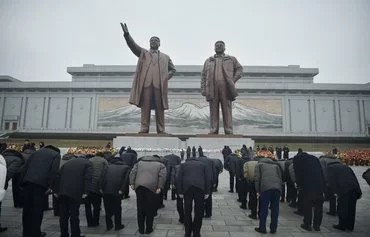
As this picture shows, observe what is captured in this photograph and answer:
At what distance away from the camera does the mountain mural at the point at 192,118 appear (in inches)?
1658

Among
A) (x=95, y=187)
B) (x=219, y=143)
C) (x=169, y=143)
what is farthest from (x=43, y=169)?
(x=219, y=143)

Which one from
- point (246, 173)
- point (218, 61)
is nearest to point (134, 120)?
point (218, 61)

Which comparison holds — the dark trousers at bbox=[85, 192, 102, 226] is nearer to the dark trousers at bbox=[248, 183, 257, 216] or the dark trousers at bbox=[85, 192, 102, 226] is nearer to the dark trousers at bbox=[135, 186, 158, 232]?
the dark trousers at bbox=[135, 186, 158, 232]

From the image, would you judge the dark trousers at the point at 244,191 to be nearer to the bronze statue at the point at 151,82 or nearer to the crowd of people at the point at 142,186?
the crowd of people at the point at 142,186

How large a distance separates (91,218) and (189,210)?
2.07 m

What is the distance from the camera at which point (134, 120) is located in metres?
42.4

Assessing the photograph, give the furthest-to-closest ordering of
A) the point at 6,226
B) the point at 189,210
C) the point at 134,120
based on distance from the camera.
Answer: the point at 134,120
the point at 6,226
the point at 189,210

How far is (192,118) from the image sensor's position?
4256 cm

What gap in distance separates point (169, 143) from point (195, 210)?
364 inches

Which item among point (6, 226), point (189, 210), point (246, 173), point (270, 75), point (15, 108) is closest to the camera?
point (189, 210)

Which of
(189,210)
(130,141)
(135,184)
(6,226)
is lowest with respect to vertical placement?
(6,226)

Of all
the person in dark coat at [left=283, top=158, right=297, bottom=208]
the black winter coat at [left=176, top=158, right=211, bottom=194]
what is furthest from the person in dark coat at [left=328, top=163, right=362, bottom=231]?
the black winter coat at [left=176, top=158, right=211, bottom=194]

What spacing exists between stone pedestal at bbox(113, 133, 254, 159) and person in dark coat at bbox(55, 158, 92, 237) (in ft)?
28.7

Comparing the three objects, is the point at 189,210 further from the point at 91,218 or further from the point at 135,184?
the point at 91,218
